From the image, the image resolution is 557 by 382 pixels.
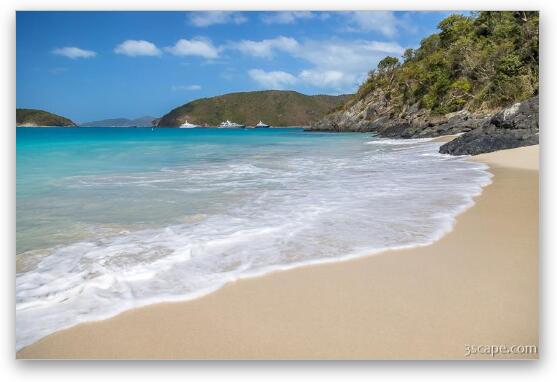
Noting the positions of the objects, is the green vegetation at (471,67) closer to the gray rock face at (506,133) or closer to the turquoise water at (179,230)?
the gray rock face at (506,133)

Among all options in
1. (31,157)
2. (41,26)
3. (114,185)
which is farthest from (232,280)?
(114,185)

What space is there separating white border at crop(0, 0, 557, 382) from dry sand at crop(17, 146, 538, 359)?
0.08 meters

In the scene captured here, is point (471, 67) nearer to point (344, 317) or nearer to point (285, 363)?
point (344, 317)

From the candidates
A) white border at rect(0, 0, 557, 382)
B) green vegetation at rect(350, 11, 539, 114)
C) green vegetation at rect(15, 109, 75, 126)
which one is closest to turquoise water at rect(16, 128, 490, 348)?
green vegetation at rect(15, 109, 75, 126)

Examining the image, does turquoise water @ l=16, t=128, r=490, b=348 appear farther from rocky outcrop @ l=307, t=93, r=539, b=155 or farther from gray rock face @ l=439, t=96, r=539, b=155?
rocky outcrop @ l=307, t=93, r=539, b=155

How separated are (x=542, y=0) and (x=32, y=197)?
18.6 ft

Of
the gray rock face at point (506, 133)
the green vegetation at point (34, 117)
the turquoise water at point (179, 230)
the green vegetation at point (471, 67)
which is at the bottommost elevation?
the turquoise water at point (179, 230)

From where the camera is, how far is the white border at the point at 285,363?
2.28 metres

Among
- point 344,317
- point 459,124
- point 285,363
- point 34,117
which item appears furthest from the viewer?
point 459,124

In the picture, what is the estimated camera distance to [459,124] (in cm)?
2308

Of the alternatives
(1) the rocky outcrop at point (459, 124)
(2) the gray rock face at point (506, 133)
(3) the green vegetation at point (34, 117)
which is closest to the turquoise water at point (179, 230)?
(3) the green vegetation at point (34, 117)

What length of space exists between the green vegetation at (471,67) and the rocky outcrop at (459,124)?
24.4 inches

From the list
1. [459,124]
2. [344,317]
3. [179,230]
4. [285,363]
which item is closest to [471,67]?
[459,124]

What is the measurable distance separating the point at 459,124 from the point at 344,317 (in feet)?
75.6
